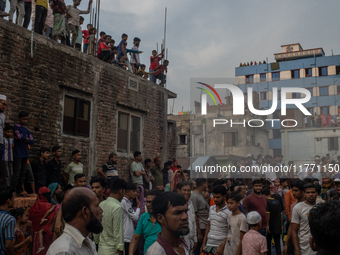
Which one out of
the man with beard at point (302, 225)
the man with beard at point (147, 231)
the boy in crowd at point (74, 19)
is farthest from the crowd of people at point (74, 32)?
the man with beard at point (302, 225)

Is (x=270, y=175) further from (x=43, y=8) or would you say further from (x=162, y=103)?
(x=43, y=8)

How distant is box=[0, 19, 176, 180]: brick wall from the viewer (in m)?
8.01

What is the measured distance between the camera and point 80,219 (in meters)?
2.48

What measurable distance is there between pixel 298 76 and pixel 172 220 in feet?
124

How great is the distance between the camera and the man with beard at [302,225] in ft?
15.3

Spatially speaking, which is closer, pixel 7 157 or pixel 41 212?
pixel 41 212

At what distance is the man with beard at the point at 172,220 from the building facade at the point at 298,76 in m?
31.3

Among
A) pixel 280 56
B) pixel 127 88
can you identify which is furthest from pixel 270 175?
pixel 280 56

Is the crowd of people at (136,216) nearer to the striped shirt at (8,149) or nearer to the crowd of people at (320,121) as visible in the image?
the striped shirt at (8,149)

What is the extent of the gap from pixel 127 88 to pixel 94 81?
5.03 ft

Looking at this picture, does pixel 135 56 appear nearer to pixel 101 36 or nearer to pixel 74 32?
pixel 101 36

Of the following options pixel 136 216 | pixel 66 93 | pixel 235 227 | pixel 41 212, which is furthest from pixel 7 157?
pixel 235 227

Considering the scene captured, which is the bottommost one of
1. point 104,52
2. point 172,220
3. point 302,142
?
point 172,220

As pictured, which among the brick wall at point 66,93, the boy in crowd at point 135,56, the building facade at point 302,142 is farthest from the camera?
the building facade at point 302,142
